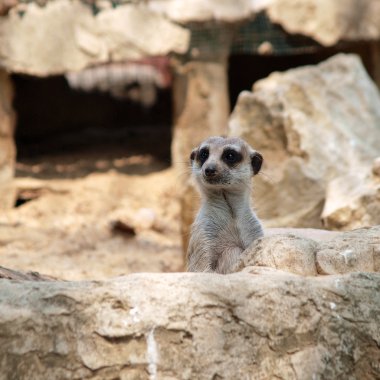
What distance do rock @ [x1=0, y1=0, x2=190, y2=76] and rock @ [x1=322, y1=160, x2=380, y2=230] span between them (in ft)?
11.7

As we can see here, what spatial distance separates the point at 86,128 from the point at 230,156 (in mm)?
7769

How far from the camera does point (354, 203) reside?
5.00m

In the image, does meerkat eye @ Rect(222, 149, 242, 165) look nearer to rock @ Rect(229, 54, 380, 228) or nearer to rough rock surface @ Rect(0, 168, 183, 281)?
rock @ Rect(229, 54, 380, 228)

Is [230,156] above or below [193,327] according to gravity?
below

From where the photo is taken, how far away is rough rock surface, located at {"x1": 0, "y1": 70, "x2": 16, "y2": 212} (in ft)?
27.5

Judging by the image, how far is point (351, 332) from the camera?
2.70 metres

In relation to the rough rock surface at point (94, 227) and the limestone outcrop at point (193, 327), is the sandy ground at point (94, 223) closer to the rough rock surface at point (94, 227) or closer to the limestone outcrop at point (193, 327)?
the rough rock surface at point (94, 227)

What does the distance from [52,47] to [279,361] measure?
6.22 metres

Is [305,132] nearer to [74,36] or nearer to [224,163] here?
[224,163]

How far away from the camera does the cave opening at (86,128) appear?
979 centimetres

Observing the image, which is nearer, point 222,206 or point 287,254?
point 287,254

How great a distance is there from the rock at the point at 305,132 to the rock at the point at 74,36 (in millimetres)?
1924

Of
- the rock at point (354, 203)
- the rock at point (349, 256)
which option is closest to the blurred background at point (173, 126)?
the rock at point (354, 203)

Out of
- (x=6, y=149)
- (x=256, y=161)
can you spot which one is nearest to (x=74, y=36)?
(x=6, y=149)
